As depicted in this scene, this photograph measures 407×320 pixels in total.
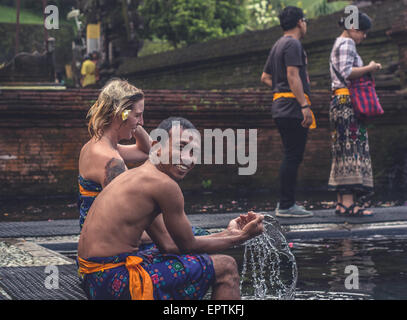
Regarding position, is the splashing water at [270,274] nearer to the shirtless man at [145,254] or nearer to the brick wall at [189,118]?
the shirtless man at [145,254]

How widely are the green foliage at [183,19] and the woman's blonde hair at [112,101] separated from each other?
27.1 metres

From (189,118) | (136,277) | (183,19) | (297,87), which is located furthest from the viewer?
(183,19)

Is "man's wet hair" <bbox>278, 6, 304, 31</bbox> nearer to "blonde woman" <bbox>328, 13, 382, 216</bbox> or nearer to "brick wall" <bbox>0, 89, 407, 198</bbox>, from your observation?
"blonde woman" <bbox>328, 13, 382, 216</bbox>

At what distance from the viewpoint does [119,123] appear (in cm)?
478

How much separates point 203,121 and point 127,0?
1091 centimetres

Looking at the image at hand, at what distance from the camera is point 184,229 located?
12.4 ft

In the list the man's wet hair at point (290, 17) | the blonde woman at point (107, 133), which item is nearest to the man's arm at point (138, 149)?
the blonde woman at point (107, 133)

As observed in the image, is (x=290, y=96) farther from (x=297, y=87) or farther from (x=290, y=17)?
(x=290, y=17)

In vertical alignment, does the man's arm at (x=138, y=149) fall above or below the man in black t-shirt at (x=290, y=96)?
below

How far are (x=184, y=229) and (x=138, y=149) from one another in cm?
191

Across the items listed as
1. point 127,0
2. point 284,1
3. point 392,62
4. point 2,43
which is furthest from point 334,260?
point 2,43

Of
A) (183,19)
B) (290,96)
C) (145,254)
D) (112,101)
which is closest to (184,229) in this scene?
(145,254)

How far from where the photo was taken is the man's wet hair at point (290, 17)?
8.30 meters
